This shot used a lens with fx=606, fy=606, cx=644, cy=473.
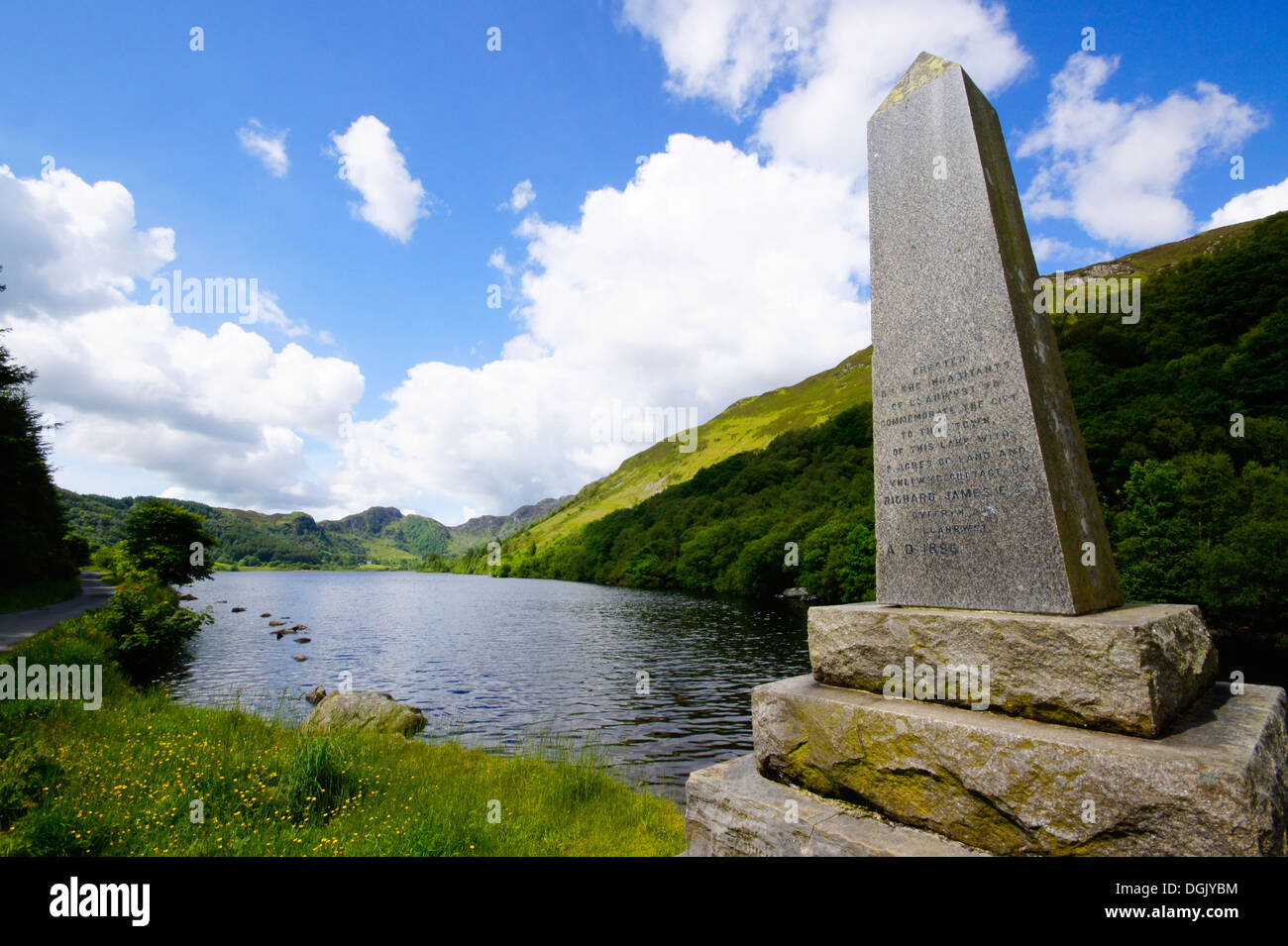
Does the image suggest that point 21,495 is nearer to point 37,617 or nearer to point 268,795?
point 37,617

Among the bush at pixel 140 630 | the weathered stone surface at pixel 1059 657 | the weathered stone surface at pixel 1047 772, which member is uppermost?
the weathered stone surface at pixel 1059 657

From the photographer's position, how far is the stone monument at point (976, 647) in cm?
354

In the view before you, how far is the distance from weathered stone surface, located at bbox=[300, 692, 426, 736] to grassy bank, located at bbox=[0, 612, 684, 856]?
2.71m

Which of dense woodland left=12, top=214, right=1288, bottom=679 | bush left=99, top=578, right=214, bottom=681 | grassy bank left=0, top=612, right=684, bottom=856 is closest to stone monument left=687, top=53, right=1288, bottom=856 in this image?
grassy bank left=0, top=612, right=684, bottom=856

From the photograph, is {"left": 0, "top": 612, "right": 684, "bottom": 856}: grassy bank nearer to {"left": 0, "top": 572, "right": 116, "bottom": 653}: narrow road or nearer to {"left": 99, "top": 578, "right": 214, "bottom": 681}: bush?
{"left": 0, "top": 572, "right": 116, "bottom": 653}: narrow road

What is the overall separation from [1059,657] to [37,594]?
4900cm

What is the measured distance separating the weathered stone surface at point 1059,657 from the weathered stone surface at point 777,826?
0.97m

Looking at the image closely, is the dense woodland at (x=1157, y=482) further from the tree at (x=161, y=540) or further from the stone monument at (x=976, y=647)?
the stone monument at (x=976, y=647)

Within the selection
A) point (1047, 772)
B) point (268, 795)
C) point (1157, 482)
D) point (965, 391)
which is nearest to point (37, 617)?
point (268, 795)

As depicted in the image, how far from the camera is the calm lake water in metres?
19.8

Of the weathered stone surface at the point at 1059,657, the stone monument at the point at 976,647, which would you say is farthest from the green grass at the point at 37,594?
the weathered stone surface at the point at 1059,657
